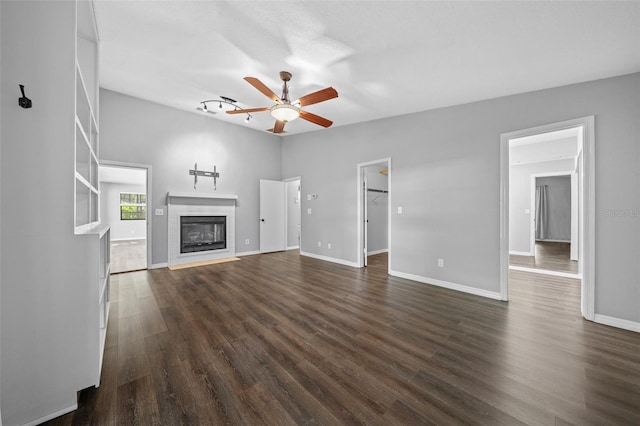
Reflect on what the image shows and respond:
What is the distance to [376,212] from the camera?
6.72m

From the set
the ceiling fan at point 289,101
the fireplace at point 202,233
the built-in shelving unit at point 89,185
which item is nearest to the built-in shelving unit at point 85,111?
the built-in shelving unit at point 89,185

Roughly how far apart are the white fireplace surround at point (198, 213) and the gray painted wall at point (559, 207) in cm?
1118

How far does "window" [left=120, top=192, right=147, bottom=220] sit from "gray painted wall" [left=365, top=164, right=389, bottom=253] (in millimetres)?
9231

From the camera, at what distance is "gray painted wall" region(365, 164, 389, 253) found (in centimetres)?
650

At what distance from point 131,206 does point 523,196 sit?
13570 millimetres

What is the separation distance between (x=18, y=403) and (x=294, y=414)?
1457mm

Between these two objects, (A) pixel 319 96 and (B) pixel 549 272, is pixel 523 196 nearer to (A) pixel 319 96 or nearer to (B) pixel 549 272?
(B) pixel 549 272

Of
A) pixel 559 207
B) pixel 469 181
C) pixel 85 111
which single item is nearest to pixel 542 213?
pixel 559 207

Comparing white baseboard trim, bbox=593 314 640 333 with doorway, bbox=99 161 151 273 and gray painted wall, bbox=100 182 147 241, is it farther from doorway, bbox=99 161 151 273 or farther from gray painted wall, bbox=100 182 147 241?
gray painted wall, bbox=100 182 147 241

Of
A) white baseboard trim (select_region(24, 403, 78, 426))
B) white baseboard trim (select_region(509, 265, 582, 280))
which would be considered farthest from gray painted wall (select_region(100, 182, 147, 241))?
white baseboard trim (select_region(509, 265, 582, 280))

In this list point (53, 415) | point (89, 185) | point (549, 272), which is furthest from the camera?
point (549, 272)

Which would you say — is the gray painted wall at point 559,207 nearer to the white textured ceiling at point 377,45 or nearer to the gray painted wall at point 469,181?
the gray painted wall at point 469,181

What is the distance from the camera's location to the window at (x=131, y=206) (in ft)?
30.9

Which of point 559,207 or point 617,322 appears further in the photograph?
point 559,207
